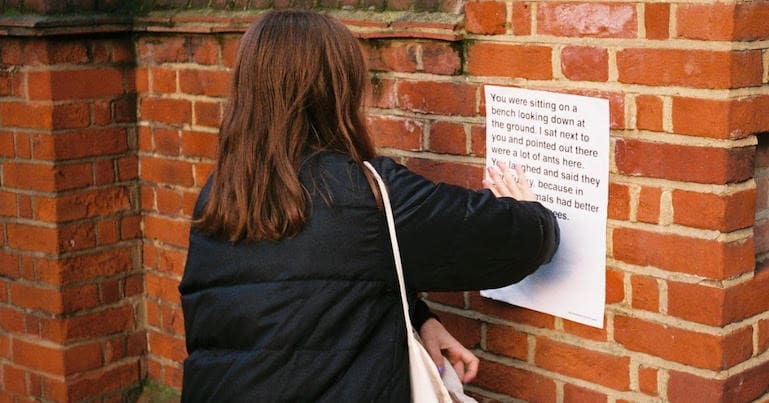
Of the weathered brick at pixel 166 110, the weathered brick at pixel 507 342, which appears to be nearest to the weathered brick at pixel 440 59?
the weathered brick at pixel 507 342

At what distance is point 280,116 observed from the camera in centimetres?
244

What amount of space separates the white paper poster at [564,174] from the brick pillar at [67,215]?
1574mm

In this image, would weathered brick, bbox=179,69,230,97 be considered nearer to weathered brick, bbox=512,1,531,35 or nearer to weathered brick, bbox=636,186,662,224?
weathered brick, bbox=512,1,531,35

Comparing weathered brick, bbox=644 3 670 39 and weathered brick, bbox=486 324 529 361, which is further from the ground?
weathered brick, bbox=644 3 670 39

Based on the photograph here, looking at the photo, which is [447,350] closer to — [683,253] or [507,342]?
[507,342]

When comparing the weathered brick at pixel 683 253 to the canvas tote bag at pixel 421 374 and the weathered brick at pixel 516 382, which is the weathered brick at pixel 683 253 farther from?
the canvas tote bag at pixel 421 374

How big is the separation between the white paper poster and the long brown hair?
49 centimetres

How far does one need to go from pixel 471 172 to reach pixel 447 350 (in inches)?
19.5

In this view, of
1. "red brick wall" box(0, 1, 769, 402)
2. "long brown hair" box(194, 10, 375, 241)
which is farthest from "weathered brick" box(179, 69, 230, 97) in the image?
"long brown hair" box(194, 10, 375, 241)

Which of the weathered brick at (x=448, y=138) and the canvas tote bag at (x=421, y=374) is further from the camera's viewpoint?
the weathered brick at (x=448, y=138)

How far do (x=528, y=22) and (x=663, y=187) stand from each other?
21.5 inches

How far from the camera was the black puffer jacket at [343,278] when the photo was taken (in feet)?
7.83

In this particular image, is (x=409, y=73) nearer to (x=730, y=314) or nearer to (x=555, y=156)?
(x=555, y=156)

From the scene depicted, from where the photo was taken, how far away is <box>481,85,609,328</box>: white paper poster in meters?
2.66
